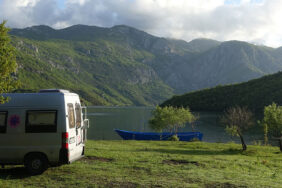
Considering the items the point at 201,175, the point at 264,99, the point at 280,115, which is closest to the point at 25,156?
the point at 201,175

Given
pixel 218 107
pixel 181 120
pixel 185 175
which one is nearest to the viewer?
pixel 185 175

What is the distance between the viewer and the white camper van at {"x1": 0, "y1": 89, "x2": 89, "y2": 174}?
41.5ft

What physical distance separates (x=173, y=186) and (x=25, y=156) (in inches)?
277

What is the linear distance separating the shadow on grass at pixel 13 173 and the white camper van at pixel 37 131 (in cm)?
52

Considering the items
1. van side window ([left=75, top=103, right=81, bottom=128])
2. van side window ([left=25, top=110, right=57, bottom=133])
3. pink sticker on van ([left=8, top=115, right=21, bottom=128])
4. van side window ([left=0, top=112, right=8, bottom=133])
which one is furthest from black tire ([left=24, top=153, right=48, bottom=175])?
van side window ([left=75, top=103, right=81, bottom=128])

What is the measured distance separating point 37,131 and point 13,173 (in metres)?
2.57

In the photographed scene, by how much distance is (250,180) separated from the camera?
43.1ft

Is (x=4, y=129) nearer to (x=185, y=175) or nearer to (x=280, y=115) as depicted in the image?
(x=185, y=175)

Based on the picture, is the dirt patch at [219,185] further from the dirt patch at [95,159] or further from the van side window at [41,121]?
the dirt patch at [95,159]

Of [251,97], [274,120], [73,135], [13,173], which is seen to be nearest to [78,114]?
[73,135]

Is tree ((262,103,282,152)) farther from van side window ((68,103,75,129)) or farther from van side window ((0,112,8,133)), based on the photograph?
van side window ((0,112,8,133))

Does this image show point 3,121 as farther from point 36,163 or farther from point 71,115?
point 71,115

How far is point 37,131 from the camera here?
12.8 meters

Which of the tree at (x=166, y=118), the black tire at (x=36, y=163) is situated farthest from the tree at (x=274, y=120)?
the tree at (x=166, y=118)
